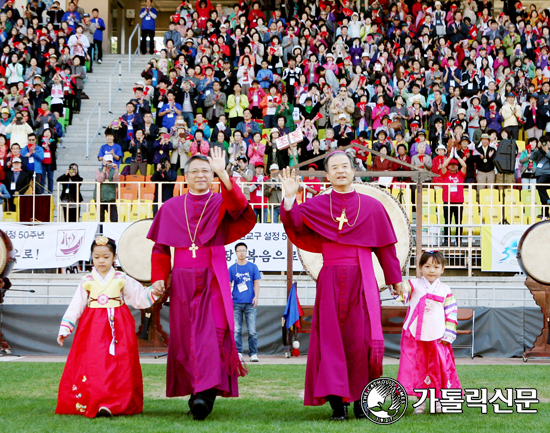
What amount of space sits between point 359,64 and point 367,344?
50.7 ft

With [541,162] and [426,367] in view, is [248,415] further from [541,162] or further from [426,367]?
[541,162]

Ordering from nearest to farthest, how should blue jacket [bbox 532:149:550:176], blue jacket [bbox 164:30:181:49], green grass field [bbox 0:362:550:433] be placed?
green grass field [bbox 0:362:550:433], blue jacket [bbox 532:149:550:176], blue jacket [bbox 164:30:181:49]

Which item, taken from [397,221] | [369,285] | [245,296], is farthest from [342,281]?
[245,296]

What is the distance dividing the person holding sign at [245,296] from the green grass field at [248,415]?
2.57 metres

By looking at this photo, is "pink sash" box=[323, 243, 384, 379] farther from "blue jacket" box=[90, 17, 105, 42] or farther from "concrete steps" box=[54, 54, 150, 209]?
"blue jacket" box=[90, 17, 105, 42]

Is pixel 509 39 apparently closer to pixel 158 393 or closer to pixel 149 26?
pixel 149 26

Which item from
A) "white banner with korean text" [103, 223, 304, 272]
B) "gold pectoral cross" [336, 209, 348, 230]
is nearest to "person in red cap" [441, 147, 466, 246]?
"white banner with korean text" [103, 223, 304, 272]

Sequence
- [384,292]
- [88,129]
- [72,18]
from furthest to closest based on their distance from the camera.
Result: 1. [72,18]
2. [88,129]
3. [384,292]

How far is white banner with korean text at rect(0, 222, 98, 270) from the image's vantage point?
1415 cm

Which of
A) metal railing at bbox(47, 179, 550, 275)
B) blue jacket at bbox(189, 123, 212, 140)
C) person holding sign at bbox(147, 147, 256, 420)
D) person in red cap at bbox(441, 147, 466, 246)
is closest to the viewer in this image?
person holding sign at bbox(147, 147, 256, 420)

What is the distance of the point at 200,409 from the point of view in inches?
244

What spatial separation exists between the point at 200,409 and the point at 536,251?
6.96 m

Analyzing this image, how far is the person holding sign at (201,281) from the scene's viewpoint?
6332mm

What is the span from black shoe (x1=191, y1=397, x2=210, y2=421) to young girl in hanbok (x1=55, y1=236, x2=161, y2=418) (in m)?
0.56
